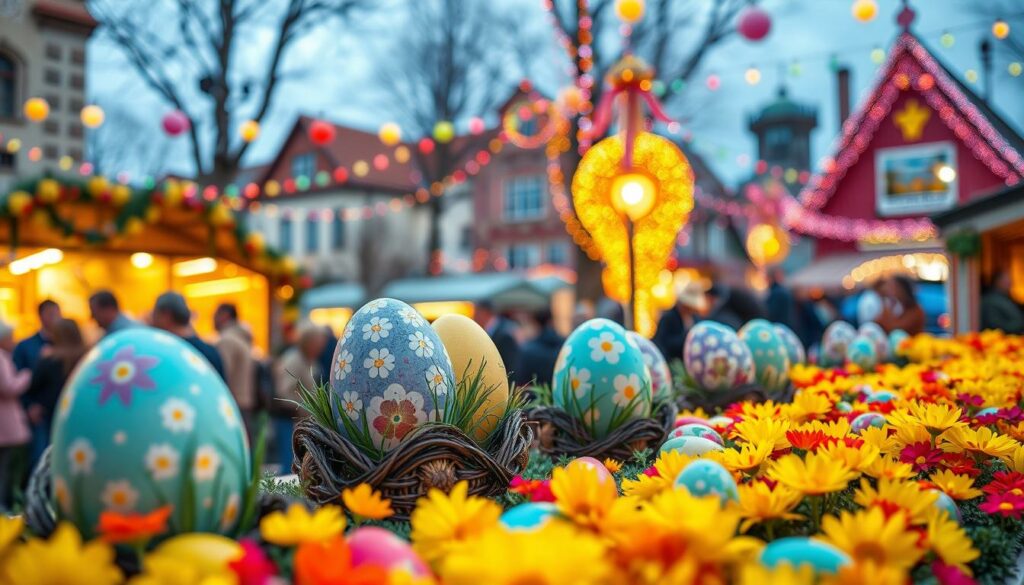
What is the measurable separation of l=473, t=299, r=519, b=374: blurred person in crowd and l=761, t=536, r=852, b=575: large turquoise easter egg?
5.35 m

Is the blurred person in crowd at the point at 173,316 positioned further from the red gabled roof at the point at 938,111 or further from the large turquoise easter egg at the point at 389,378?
the red gabled roof at the point at 938,111

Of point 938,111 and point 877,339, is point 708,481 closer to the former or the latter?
point 877,339

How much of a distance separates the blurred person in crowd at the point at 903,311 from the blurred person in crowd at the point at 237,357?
489 cm

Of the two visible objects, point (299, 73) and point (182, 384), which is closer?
point (182, 384)

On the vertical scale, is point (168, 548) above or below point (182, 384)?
below

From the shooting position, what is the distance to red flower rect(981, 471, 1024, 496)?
1535mm

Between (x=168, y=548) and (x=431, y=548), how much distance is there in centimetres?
35

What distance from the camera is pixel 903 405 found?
7.57 feet

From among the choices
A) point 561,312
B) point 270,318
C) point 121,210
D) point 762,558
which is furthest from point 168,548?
point 561,312

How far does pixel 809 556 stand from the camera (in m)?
1.06

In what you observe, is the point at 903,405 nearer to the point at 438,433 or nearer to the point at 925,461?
the point at 925,461

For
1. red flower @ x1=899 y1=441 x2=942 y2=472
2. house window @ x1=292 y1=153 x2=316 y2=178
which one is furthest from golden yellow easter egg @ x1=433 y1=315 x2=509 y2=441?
house window @ x1=292 y1=153 x2=316 y2=178

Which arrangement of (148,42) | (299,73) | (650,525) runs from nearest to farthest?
(650,525) < (148,42) < (299,73)

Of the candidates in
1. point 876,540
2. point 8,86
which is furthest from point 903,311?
point 8,86
